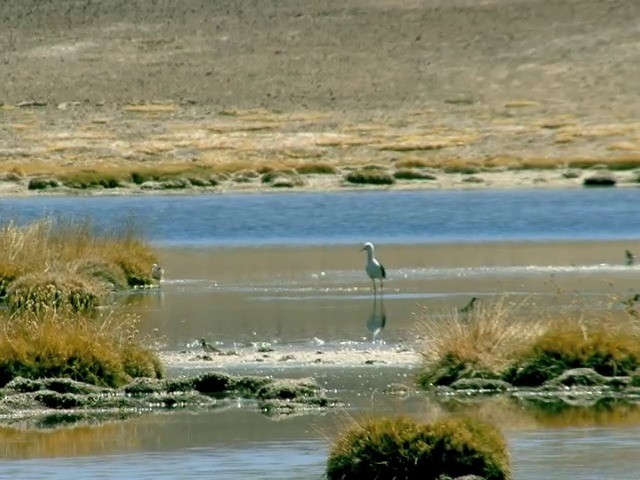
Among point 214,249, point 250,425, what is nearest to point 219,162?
point 214,249

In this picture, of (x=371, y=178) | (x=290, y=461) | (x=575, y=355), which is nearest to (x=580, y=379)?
(x=575, y=355)

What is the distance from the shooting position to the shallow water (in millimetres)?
13312

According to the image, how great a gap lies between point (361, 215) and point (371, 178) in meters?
11.5

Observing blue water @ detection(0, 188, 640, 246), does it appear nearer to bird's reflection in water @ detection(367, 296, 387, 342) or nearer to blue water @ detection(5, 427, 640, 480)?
bird's reflection in water @ detection(367, 296, 387, 342)

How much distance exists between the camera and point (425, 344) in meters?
17.3

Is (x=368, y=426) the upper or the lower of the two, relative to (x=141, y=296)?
lower

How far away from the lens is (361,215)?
4369 cm

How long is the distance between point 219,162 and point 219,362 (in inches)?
1764

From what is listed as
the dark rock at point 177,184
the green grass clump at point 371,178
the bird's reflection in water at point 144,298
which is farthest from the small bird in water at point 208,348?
the dark rock at point 177,184

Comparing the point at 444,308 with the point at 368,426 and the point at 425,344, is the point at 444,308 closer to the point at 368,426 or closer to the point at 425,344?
the point at 425,344

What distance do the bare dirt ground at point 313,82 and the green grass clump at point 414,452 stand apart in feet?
160

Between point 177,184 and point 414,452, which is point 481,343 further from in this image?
point 177,184

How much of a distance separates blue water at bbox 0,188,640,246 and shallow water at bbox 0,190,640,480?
8 cm

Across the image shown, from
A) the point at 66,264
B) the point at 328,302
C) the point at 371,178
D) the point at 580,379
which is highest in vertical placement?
the point at 371,178
